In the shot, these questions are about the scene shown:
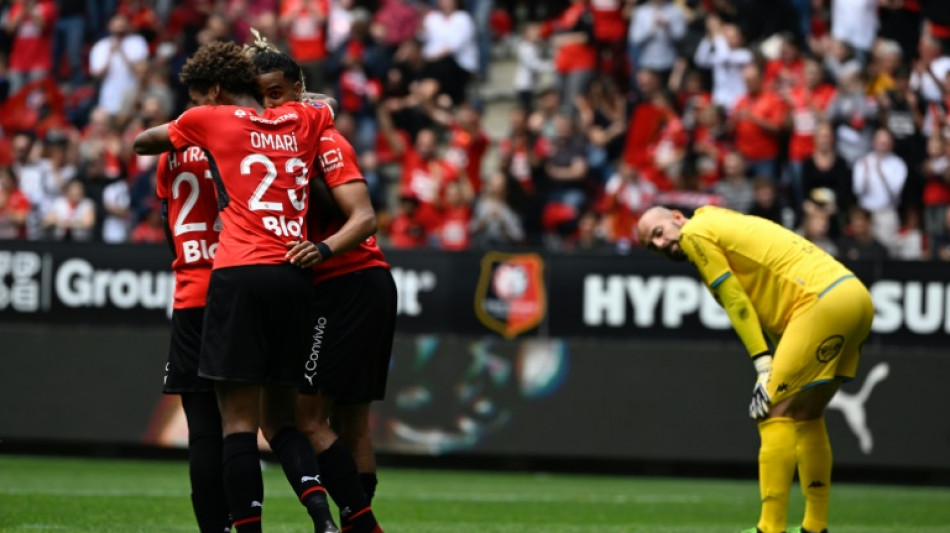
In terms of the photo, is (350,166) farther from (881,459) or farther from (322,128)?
(881,459)

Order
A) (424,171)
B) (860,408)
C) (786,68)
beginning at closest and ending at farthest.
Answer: (860,408) < (786,68) < (424,171)

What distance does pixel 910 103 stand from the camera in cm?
1520

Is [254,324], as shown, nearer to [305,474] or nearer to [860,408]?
[305,474]

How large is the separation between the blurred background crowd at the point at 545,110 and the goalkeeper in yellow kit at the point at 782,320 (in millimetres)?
5748

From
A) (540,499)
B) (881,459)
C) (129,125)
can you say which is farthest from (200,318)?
(129,125)

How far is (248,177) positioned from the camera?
646 centimetres

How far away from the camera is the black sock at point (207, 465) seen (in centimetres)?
668

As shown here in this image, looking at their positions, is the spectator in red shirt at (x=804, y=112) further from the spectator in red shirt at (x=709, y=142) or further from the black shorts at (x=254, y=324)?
the black shorts at (x=254, y=324)

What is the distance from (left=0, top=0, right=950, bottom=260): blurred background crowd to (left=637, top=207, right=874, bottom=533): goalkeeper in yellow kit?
18.9ft

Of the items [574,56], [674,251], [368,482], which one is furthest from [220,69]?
[574,56]

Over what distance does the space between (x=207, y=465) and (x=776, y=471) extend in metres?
2.75

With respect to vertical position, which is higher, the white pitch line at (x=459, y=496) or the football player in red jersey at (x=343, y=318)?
the football player in red jersey at (x=343, y=318)

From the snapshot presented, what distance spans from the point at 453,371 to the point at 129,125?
236 inches

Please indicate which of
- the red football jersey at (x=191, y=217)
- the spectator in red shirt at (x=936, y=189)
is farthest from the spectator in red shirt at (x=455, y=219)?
the red football jersey at (x=191, y=217)
